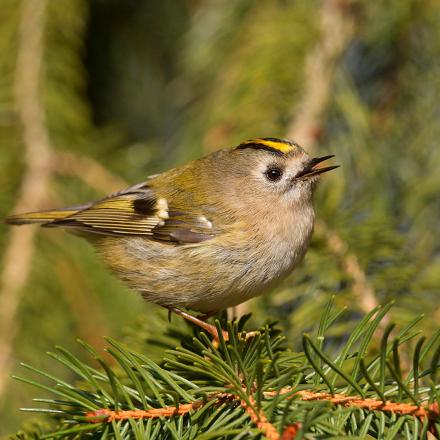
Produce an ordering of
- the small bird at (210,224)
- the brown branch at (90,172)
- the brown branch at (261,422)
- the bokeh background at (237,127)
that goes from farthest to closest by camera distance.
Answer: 1. the brown branch at (90,172)
2. the bokeh background at (237,127)
3. the small bird at (210,224)
4. the brown branch at (261,422)

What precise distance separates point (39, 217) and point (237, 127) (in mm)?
732

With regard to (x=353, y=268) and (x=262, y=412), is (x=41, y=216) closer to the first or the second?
(x=353, y=268)

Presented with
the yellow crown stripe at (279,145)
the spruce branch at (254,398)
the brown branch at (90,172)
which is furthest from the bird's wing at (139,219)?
the spruce branch at (254,398)

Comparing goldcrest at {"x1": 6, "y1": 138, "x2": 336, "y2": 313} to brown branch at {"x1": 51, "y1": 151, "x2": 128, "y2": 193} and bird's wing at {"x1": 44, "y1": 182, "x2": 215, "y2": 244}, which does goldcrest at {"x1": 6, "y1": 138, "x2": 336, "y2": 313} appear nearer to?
bird's wing at {"x1": 44, "y1": 182, "x2": 215, "y2": 244}

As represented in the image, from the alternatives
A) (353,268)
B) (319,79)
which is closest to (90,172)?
(319,79)

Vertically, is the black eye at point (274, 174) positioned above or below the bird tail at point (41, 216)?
above

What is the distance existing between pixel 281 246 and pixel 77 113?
3.42ft

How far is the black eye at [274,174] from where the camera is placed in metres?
1.95

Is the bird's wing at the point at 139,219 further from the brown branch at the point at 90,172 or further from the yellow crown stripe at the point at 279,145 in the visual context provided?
the yellow crown stripe at the point at 279,145

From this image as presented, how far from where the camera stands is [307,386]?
3.50ft

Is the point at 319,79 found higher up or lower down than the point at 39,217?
higher up

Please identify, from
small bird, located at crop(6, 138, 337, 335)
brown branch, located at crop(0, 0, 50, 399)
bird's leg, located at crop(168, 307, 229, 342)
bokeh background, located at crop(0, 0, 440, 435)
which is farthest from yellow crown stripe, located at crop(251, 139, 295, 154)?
brown branch, located at crop(0, 0, 50, 399)

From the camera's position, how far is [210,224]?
6.21ft

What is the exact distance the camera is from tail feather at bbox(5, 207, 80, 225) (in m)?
1.96
